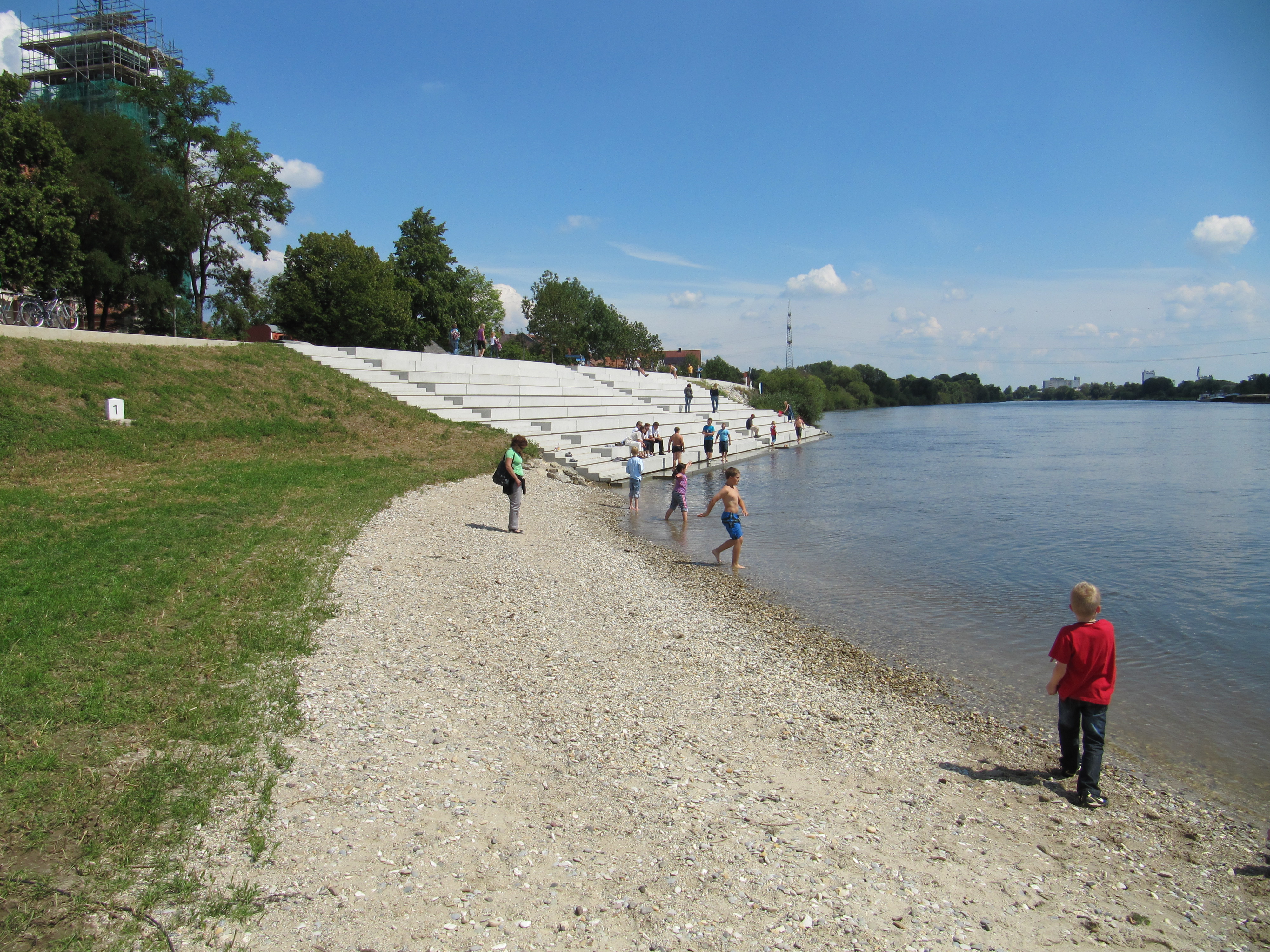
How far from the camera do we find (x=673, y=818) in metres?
4.71

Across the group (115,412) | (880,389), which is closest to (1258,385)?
(880,389)

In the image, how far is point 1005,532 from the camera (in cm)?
1783

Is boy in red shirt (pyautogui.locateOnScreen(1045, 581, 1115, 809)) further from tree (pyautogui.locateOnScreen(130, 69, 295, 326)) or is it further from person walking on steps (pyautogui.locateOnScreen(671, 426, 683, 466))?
tree (pyautogui.locateOnScreen(130, 69, 295, 326))

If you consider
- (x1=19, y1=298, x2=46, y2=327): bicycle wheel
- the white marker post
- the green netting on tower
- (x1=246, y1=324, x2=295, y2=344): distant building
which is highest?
the green netting on tower

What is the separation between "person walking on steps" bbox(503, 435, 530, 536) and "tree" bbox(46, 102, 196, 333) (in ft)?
77.0

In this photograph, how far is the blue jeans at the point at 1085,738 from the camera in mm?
5484

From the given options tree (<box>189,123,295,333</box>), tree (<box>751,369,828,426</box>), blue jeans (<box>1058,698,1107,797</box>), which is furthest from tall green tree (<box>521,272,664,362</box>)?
blue jeans (<box>1058,698,1107,797</box>)

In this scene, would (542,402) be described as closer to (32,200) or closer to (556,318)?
(32,200)

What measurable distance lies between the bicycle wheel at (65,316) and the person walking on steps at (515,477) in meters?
15.5

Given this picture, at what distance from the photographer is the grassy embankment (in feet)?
12.6

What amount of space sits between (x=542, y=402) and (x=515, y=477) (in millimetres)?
18508

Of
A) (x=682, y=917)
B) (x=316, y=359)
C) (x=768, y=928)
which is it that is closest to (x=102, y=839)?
(x=682, y=917)

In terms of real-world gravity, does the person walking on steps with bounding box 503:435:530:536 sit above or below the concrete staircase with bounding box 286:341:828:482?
below

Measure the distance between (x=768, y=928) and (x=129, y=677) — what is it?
504 centimetres
